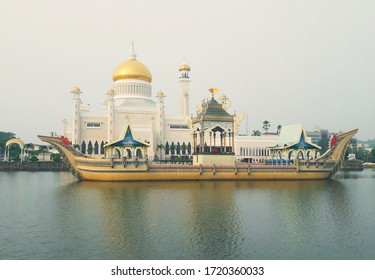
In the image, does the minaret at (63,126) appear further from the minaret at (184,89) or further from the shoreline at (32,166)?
the minaret at (184,89)

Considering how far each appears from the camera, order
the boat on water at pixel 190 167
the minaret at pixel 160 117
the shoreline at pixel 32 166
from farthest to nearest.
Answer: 1. the minaret at pixel 160 117
2. the shoreline at pixel 32 166
3. the boat on water at pixel 190 167

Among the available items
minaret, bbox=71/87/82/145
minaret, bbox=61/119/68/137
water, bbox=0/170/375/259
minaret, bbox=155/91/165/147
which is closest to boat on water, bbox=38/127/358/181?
water, bbox=0/170/375/259

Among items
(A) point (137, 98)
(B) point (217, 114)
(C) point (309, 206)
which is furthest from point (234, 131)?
(A) point (137, 98)

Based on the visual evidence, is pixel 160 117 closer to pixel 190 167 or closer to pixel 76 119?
pixel 76 119

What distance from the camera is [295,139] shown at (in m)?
35.9

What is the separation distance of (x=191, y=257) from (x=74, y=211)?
8413 millimetres

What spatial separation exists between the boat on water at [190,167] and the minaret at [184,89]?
115ft

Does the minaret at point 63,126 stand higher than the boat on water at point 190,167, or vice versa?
the minaret at point 63,126

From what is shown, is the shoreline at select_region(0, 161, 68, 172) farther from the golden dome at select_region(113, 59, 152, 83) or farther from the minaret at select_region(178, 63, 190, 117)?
the minaret at select_region(178, 63, 190, 117)

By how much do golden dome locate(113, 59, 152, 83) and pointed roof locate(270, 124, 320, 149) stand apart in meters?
36.1

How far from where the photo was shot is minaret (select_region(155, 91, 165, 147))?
64125 mm

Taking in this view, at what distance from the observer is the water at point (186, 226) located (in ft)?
36.2

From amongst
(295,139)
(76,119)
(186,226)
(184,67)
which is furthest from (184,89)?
(186,226)

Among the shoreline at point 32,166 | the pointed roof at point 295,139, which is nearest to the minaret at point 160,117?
the shoreline at point 32,166
